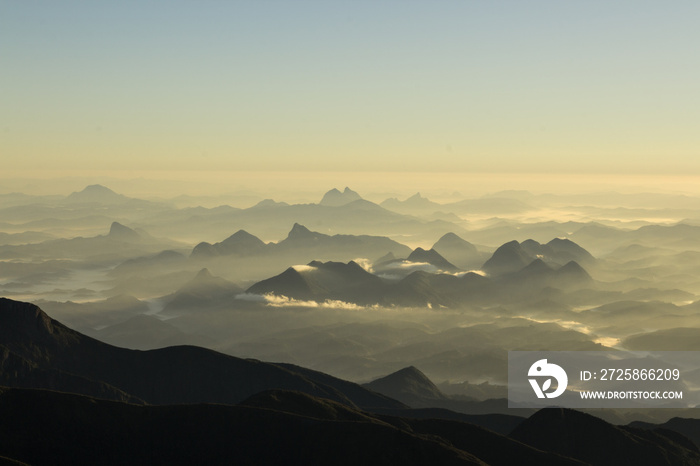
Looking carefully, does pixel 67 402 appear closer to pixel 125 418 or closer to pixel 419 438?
pixel 125 418

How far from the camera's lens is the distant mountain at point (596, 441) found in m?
177

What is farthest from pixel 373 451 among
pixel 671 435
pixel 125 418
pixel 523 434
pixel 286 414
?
pixel 671 435

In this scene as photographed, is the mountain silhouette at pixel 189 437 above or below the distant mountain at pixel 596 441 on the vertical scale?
above

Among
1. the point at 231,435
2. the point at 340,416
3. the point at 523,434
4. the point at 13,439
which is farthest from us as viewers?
the point at 523,434

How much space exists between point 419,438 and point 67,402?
70134mm

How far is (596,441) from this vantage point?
18112cm

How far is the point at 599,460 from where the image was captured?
177m

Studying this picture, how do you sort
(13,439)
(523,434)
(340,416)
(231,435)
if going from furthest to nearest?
1. (523,434)
2. (340,416)
3. (231,435)
4. (13,439)

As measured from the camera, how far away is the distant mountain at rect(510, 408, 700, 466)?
17688cm

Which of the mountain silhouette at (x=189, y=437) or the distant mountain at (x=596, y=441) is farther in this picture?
the distant mountain at (x=596, y=441)

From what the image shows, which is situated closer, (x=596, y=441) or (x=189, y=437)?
(x=189, y=437)

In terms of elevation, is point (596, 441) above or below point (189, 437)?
below

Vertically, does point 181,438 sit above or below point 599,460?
above

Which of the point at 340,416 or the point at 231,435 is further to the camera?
the point at 340,416
